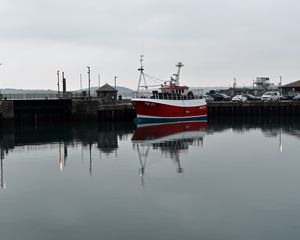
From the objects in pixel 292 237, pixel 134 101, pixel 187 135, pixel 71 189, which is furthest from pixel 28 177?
pixel 134 101

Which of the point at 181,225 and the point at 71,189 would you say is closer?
the point at 181,225

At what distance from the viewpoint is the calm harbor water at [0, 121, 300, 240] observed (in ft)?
44.6

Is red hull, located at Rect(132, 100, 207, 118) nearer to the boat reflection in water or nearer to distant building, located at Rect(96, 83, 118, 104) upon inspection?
the boat reflection in water

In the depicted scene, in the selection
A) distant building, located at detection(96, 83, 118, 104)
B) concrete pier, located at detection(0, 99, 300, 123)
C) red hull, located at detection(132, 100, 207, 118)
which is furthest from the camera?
distant building, located at detection(96, 83, 118, 104)

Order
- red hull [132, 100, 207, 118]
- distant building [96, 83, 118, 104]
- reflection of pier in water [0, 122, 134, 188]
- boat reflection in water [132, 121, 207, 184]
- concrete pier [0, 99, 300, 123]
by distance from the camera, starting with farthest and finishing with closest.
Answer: distant building [96, 83, 118, 104], concrete pier [0, 99, 300, 123], red hull [132, 100, 207, 118], reflection of pier in water [0, 122, 134, 188], boat reflection in water [132, 121, 207, 184]

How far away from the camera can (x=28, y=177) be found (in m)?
21.8

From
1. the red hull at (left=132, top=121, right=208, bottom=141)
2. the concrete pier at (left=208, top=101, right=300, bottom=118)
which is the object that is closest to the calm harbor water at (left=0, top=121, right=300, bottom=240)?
the red hull at (left=132, top=121, right=208, bottom=141)

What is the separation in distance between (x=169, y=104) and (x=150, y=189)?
117 ft

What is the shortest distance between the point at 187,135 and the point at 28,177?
21481mm

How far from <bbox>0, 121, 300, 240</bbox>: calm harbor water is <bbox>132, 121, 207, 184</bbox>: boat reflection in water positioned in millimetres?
155

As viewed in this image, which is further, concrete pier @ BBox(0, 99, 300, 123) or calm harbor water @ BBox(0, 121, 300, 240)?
concrete pier @ BBox(0, 99, 300, 123)

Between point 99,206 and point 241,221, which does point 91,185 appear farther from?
point 241,221

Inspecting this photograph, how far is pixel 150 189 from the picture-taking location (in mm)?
18594

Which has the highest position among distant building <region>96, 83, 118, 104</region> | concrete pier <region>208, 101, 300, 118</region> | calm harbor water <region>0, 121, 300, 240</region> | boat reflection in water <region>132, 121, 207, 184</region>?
distant building <region>96, 83, 118, 104</region>
